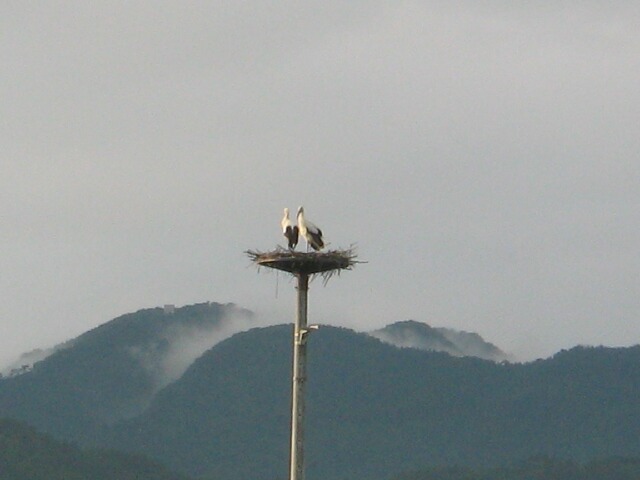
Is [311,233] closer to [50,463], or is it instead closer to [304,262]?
[304,262]

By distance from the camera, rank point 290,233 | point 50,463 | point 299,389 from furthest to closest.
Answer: point 50,463
point 290,233
point 299,389

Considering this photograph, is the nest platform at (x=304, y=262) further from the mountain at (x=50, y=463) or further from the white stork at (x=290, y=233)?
the mountain at (x=50, y=463)

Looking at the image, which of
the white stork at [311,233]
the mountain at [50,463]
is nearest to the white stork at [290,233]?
the white stork at [311,233]

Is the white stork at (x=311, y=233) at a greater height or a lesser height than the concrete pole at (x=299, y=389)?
greater

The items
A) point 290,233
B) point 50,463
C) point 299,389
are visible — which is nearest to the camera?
point 299,389

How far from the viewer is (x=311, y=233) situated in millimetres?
42781

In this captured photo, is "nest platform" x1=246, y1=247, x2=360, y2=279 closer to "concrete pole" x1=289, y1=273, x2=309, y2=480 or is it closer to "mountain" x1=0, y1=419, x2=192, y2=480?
"concrete pole" x1=289, y1=273, x2=309, y2=480

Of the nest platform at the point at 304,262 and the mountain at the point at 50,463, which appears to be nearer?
the nest platform at the point at 304,262

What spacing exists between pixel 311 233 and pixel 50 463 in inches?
5919

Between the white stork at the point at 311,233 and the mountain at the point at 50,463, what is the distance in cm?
14492

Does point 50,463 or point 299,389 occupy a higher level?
point 50,463

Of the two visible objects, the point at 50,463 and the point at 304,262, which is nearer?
the point at 304,262

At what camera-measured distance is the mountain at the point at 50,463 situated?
184750 millimetres

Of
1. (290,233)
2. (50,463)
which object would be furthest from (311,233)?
(50,463)
